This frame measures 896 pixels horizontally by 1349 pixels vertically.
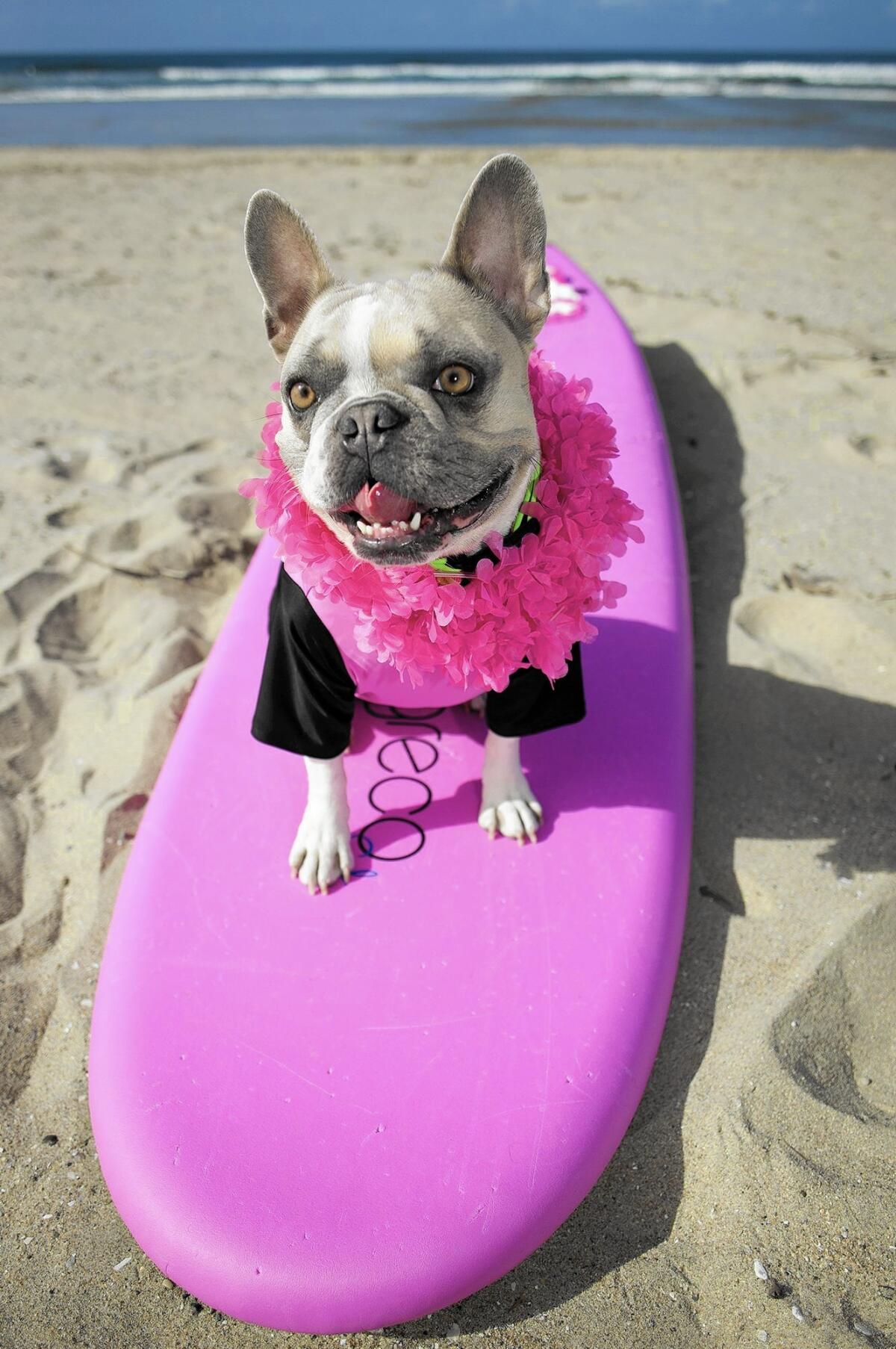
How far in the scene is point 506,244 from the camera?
1924 mm

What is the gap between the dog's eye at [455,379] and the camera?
1.82 metres

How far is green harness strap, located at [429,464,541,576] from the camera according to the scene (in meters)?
1.97

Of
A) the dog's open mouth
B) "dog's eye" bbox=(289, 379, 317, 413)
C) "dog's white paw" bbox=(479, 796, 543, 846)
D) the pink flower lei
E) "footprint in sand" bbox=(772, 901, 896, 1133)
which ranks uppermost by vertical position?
"dog's eye" bbox=(289, 379, 317, 413)

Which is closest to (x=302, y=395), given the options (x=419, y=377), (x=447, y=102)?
(x=419, y=377)

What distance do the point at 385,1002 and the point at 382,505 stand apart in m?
1.09

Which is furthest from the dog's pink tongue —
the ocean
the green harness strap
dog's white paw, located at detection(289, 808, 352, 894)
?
the ocean

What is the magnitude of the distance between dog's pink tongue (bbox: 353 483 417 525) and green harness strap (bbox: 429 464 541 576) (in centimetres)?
16

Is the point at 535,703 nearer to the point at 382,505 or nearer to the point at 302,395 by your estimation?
the point at 382,505

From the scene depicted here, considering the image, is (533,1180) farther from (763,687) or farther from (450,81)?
(450,81)

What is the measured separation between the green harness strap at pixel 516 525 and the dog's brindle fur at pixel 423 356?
0.10ft

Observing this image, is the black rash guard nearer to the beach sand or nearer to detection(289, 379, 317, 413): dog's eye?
detection(289, 379, 317, 413): dog's eye

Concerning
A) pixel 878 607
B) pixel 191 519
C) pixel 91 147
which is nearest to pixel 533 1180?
pixel 878 607

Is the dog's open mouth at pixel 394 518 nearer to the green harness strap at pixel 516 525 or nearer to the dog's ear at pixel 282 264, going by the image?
the green harness strap at pixel 516 525

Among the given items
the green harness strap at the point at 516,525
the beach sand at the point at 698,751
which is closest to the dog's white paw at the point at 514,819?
the beach sand at the point at 698,751
